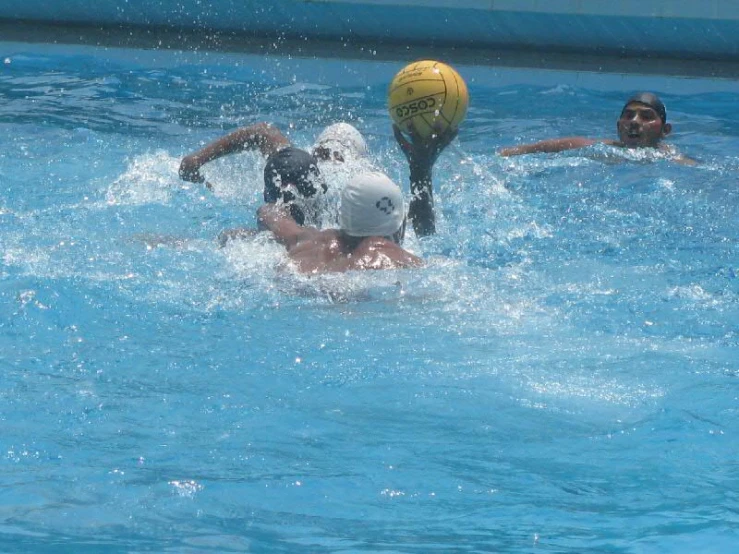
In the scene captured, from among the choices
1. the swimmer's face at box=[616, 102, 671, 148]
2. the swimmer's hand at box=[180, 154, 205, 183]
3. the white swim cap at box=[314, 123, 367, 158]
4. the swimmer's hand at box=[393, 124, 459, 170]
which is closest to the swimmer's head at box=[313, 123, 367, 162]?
the white swim cap at box=[314, 123, 367, 158]

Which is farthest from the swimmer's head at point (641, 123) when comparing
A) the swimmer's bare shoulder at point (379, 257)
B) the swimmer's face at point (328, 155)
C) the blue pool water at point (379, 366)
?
the swimmer's bare shoulder at point (379, 257)

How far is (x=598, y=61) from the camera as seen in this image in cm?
1098

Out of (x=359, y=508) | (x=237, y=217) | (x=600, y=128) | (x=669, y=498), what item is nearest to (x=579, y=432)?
(x=669, y=498)

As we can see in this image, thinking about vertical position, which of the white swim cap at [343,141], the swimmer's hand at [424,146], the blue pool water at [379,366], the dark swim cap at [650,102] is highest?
the dark swim cap at [650,102]

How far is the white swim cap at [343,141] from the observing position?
6238 mm

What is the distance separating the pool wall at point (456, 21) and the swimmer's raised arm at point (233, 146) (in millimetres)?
5116

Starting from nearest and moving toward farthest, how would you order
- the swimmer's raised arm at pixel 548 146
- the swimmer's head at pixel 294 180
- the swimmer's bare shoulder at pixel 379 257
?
1. the swimmer's bare shoulder at pixel 379 257
2. the swimmer's head at pixel 294 180
3. the swimmer's raised arm at pixel 548 146

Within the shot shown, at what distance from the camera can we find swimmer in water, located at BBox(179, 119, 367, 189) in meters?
6.14

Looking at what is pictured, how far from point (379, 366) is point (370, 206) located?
967 millimetres

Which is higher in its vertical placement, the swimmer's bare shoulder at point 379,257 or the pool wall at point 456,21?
the pool wall at point 456,21

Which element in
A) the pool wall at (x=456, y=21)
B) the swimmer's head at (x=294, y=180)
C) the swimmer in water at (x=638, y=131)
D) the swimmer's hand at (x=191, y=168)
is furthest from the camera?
the pool wall at (x=456, y=21)

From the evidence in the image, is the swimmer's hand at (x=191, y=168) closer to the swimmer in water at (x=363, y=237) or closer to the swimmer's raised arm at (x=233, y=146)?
the swimmer's raised arm at (x=233, y=146)

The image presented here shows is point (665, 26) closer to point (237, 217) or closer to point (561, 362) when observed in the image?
point (237, 217)

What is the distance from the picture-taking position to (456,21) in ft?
36.4
